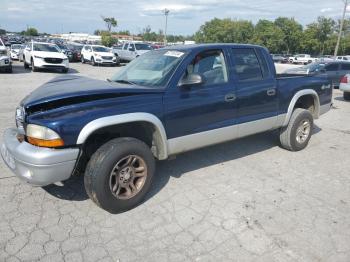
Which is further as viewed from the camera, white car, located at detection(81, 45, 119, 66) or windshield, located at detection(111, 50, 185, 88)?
white car, located at detection(81, 45, 119, 66)

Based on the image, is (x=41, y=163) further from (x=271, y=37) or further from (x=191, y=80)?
(x=271, y=37)

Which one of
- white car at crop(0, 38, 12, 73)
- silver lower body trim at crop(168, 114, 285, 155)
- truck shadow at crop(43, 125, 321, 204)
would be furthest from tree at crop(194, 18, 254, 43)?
silver lower body trim at crop(168, 114, 285, 155)

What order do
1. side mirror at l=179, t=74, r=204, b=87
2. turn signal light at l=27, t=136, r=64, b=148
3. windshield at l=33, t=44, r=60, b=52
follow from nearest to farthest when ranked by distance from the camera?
turn signal light at l=27, t=136, r=64, b=148 → side mirror at l=179, t=74, r=204, b=87 → windshield at l=33, t=44, r=60, b=52

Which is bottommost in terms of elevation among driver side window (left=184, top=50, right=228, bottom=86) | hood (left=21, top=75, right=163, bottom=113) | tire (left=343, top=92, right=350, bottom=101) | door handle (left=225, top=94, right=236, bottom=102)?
tire (left=343, top=92, right=350, bottom=101)

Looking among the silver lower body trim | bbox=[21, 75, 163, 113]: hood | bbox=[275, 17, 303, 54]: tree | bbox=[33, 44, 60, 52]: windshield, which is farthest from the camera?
bbox=[275, 17, 303, 54]: tree

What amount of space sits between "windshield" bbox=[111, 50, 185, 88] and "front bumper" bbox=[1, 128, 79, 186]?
4.50ft

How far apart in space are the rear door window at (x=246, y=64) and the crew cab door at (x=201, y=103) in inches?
8.8

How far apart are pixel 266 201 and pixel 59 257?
2395 millimetres

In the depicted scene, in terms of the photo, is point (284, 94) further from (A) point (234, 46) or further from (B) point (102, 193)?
(B) point (102, 193)

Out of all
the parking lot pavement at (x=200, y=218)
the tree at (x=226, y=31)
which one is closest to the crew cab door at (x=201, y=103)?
the parking lot pavement at (x=200, y=218)

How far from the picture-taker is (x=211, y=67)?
14.0ft

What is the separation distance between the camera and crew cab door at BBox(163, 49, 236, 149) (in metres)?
3.75

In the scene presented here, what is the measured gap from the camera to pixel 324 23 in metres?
66.2

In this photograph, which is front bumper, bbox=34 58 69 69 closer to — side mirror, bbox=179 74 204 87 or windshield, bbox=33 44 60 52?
windshield, bbox=33 44 60 52
